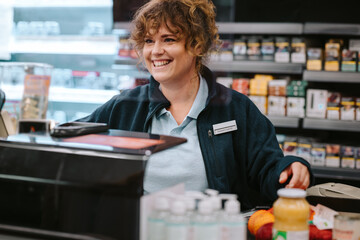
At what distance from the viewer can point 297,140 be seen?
3842 mm

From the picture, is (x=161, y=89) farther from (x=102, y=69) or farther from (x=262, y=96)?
(x=102, y=69)

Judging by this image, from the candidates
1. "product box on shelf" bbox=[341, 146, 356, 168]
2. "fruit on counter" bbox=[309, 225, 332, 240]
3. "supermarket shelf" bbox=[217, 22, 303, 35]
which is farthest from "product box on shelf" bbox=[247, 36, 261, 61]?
"fruit on counter" bbox=[309, 225, 332, 240]

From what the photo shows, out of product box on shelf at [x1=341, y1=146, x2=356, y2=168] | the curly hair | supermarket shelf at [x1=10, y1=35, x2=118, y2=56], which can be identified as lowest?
product box on shelf at [x1=341, y1=146, x2=356, y2=168]

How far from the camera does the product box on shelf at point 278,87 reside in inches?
149

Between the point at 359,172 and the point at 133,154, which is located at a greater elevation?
the point at 133,154

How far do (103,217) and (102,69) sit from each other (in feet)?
10.6

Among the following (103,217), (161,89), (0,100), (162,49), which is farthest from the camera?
(161,89)

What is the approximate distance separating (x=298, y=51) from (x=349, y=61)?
420 millimetres

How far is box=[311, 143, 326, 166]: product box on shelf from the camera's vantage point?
12.3 feet

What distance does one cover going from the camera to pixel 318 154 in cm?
376

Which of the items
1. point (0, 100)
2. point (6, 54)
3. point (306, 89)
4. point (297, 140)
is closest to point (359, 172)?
point (297, 140)

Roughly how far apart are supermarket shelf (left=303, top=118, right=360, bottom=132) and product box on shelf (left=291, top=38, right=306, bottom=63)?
1.69 feet

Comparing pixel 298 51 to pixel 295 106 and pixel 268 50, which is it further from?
pixel 295 106

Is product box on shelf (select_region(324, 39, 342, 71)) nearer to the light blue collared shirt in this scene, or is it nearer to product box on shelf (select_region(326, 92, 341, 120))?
product box on shelf (select_region(326, 92, 341, 120))
